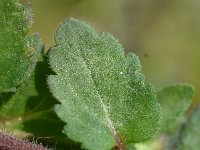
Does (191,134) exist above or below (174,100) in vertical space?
below

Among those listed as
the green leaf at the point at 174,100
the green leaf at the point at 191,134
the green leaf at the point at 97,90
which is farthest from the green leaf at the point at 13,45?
the green leaf at the point at 191,134

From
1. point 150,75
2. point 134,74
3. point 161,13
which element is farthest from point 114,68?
point 161,13

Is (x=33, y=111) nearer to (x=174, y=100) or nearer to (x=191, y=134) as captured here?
(x=174, y=100)

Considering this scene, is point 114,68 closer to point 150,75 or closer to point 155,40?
point 150,75

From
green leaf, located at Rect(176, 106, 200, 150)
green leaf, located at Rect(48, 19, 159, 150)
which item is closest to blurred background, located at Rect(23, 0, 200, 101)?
green leaf, located at Rect(176, 106, 200, 150)

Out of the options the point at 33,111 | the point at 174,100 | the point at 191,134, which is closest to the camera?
the point at 33,111

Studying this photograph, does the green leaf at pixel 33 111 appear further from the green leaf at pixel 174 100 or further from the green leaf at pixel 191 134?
the green leaf at pixel 191 134

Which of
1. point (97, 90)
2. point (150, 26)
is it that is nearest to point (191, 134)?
point (97, 90)

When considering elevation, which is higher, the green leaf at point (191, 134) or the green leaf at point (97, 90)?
the green leaf at point (97, 90)
